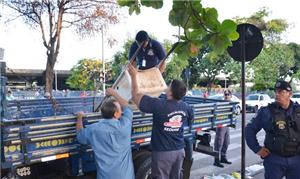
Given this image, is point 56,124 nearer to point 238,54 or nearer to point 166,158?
point 166,158

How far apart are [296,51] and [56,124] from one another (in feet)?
190

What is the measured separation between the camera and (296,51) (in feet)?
187

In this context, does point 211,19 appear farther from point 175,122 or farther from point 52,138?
point 175,122

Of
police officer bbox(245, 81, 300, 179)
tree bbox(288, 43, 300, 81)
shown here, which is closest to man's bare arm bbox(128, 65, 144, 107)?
police officer bbox(245, 81, 300, 179)

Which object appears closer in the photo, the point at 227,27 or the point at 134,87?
the point at 227,27

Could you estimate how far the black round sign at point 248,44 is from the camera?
18.7 feet

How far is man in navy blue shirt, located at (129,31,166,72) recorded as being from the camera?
5187 mm

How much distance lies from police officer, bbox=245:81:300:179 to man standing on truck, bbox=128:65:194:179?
98 centimetres

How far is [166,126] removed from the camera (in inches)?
180

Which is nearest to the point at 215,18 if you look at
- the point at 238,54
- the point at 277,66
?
the point at 238,54

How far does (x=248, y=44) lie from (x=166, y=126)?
2.13 meters

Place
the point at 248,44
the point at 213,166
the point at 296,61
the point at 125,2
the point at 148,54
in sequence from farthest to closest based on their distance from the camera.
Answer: the point at 296,61 → the point at 213,166 → the point at 248,44 → the point at 148,54 → the point at 125,2

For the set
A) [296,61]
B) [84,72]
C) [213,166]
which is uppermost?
[296,61]

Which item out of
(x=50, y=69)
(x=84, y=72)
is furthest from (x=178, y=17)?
(x=84, y=72)
